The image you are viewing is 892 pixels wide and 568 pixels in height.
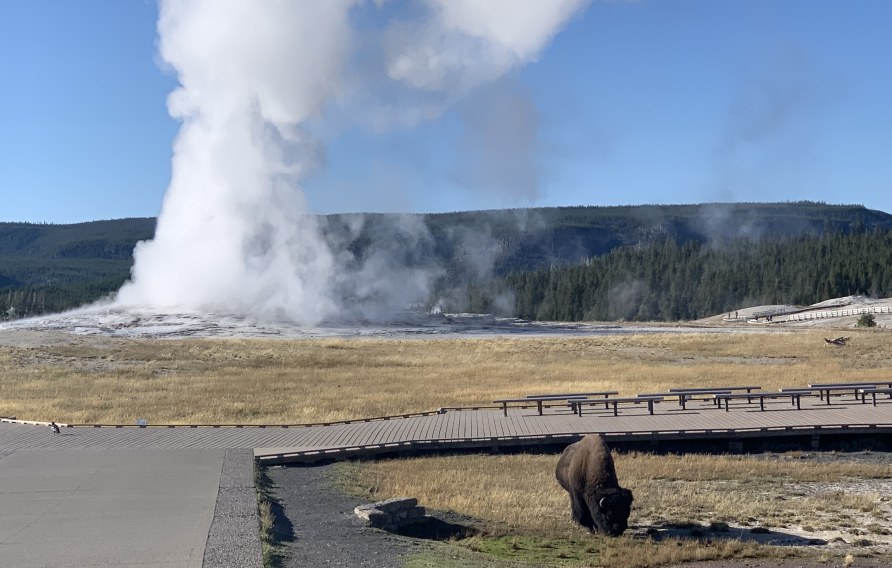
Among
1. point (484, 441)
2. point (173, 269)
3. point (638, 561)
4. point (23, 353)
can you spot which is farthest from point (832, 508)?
point (173, 269)

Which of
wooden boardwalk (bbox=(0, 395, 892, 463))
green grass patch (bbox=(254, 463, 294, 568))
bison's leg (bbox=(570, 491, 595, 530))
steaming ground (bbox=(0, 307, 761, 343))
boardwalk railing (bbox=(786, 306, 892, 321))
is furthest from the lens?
boardwalk railing (bbox=(786, 306, 892, 321))

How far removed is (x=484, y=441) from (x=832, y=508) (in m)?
6.27

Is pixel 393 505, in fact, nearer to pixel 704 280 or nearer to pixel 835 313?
pixel 835 313

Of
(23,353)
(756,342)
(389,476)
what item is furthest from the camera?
(756,342)

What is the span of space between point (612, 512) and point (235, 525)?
175 inches

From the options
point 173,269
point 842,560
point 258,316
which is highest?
point 173,269

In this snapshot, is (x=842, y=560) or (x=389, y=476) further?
(x=389, y=476)

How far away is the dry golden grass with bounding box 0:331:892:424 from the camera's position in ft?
76.4

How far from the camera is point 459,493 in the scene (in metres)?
12.5

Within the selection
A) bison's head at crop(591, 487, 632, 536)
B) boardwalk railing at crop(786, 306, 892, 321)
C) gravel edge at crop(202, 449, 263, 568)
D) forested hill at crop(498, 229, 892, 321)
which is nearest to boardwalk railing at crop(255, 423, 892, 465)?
gravel edge at crop(202, 449, 263, 568)

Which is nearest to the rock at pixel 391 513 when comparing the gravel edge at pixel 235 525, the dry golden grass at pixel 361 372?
the gravel edge at pixel 235 525

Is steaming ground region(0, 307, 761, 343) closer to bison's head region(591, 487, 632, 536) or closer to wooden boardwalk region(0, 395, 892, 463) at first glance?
wooden boardwalk region(0, 395, 892, 463)

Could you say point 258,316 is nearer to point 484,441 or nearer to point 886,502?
point 484,441

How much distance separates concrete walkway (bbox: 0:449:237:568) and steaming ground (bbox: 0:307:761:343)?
4451 centimetres
